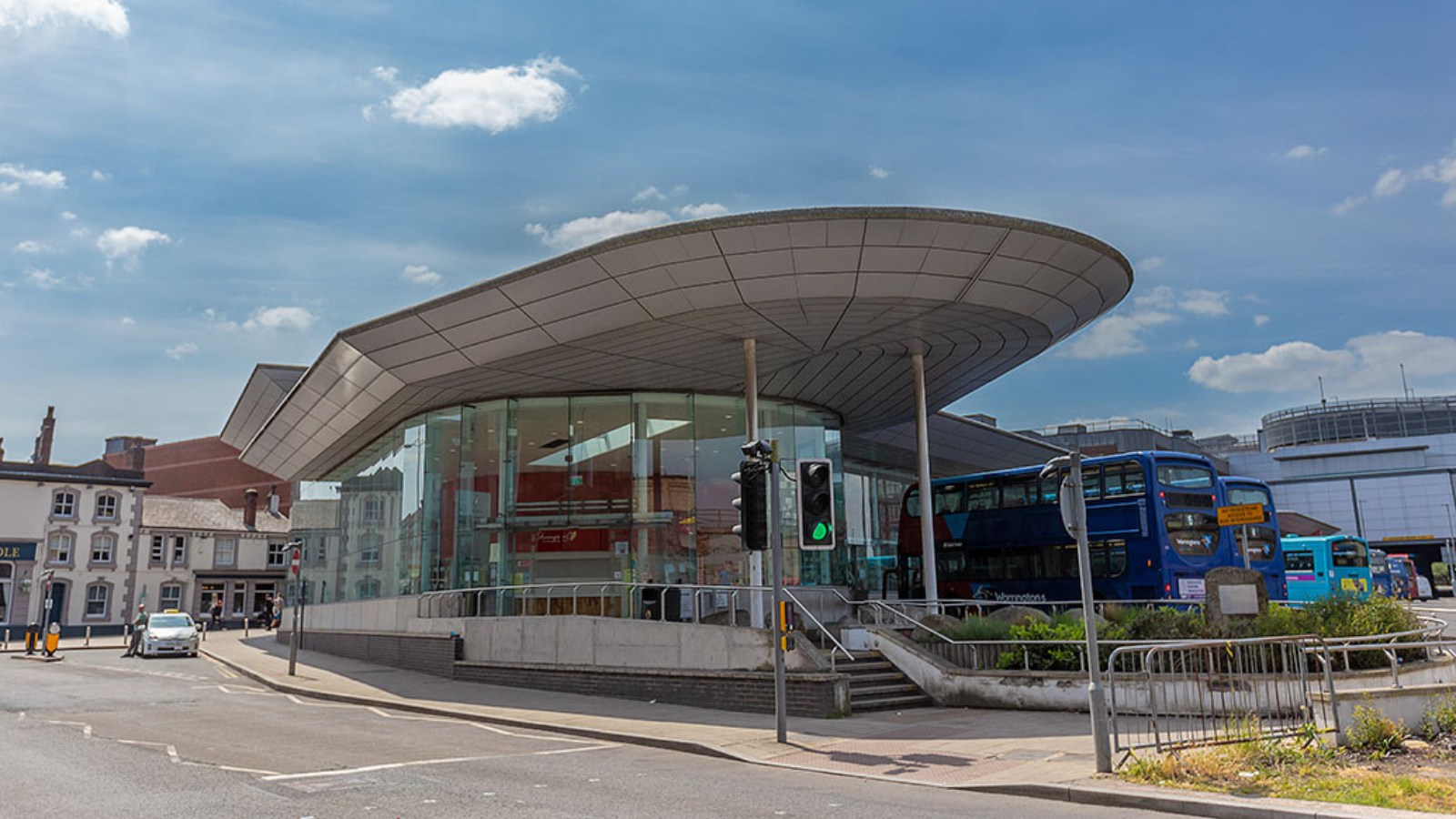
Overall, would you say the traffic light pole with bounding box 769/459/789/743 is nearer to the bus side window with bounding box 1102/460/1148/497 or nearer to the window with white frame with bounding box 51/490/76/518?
the bus side window with bounding box 1102/460/1148/497

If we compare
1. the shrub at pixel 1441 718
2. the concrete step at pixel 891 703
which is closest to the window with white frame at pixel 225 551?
the concrete step at pixel 891 703

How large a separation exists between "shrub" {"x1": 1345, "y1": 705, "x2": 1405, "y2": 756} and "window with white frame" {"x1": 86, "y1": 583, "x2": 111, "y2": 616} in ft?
217

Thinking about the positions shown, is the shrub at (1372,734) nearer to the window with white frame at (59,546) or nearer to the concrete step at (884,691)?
the concrete step at (884,691)

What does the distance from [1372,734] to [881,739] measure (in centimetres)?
559

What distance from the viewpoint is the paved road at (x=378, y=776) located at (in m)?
8.62

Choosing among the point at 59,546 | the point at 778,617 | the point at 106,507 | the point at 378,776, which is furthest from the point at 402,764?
the point at 106,507

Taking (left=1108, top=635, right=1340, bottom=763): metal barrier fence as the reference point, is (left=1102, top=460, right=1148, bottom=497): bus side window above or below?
above

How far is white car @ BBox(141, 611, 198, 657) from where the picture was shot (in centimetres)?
3391

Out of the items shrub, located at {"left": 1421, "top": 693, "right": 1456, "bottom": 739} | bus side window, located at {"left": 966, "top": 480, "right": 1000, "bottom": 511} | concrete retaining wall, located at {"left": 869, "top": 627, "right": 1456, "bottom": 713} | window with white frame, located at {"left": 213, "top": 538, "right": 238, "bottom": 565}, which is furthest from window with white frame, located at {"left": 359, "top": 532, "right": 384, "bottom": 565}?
window with white frame, located at {"left": 213, "top": 538, "right": 238, "bottom": 565}

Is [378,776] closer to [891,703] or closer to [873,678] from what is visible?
[891,703]

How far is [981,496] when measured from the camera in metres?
26.0

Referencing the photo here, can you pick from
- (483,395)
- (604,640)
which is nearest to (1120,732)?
(604,640)

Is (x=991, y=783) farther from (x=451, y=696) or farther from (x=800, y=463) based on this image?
(x=451, y=696)

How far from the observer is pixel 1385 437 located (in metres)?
99.9
